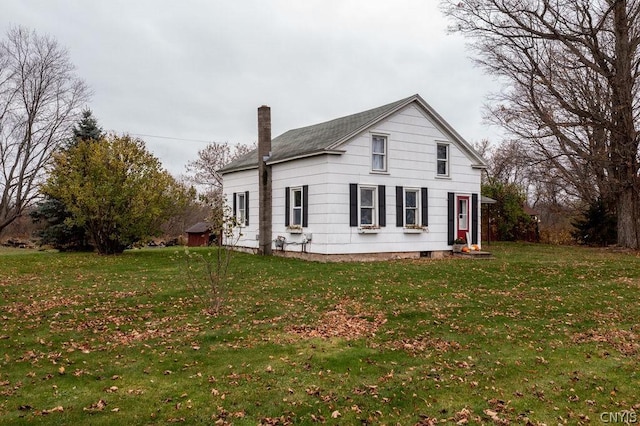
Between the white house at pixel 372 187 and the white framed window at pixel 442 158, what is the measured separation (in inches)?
1.6

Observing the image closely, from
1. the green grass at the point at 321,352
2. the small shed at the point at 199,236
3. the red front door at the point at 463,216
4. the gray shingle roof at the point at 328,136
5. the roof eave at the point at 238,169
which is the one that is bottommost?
the green grass at the point at 321,352

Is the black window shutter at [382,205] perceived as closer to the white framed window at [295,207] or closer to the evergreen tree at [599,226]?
the white framed window at [295,207]

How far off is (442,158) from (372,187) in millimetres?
3771

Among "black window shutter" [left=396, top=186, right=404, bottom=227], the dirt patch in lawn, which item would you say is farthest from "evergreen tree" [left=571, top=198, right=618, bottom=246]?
the dirt patch in lawn

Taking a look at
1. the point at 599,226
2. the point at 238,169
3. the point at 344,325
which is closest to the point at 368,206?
the point at 238,169

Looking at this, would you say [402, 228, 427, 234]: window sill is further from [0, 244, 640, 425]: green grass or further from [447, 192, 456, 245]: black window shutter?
[0, 244, 640, 425]: green grass

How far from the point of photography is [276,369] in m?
5.38

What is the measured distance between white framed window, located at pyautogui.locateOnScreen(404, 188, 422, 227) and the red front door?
2205mm

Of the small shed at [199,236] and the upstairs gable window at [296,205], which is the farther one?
the small shed at [199,236]

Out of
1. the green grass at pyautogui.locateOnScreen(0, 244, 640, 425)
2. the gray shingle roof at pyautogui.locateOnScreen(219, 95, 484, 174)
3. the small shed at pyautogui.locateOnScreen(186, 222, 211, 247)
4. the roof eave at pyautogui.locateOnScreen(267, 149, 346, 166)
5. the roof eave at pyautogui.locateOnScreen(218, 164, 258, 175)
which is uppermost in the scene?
the gray shingle roof at pyautogui.locateOnScreen(219, 95, 484, 174)

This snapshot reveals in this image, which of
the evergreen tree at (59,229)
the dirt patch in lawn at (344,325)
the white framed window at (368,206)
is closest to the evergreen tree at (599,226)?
the white framed window at (368,206)

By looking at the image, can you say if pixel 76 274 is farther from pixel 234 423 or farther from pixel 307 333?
pixel 234 423

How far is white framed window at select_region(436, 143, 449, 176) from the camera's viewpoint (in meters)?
18.2

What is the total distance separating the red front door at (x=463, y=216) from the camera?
61.4 feet
